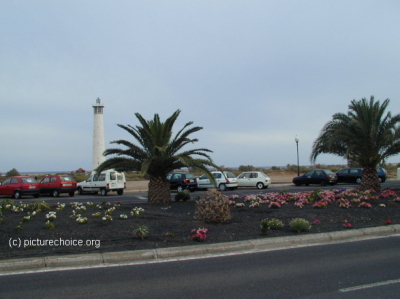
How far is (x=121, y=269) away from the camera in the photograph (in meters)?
6.66

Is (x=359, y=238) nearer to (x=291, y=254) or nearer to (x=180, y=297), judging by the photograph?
(x=291, y=254)

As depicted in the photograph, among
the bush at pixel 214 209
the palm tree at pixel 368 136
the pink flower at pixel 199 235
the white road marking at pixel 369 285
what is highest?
the palm tree at pixel 368 136

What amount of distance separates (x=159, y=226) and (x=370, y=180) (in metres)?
11.8

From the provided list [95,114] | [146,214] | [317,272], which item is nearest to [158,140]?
[146,214]

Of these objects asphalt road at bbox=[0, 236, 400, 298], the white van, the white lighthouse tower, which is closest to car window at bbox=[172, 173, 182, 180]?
the white van

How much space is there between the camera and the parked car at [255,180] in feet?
101

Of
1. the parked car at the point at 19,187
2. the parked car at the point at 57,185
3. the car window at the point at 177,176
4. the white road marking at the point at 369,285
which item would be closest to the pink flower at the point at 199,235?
the white road marking at the point at 369,285

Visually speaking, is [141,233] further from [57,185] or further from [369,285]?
[57,185]

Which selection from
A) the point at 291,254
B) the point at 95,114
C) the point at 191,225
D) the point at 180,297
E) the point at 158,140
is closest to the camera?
the point at 180,297

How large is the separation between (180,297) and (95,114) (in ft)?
126

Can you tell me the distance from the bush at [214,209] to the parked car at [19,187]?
1936 cm

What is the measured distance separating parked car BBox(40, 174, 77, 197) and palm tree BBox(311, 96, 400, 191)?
58.3 ft

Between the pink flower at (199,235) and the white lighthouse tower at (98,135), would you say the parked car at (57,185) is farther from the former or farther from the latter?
the pink flower at (199,235)

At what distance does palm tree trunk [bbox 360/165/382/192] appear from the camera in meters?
17.4
